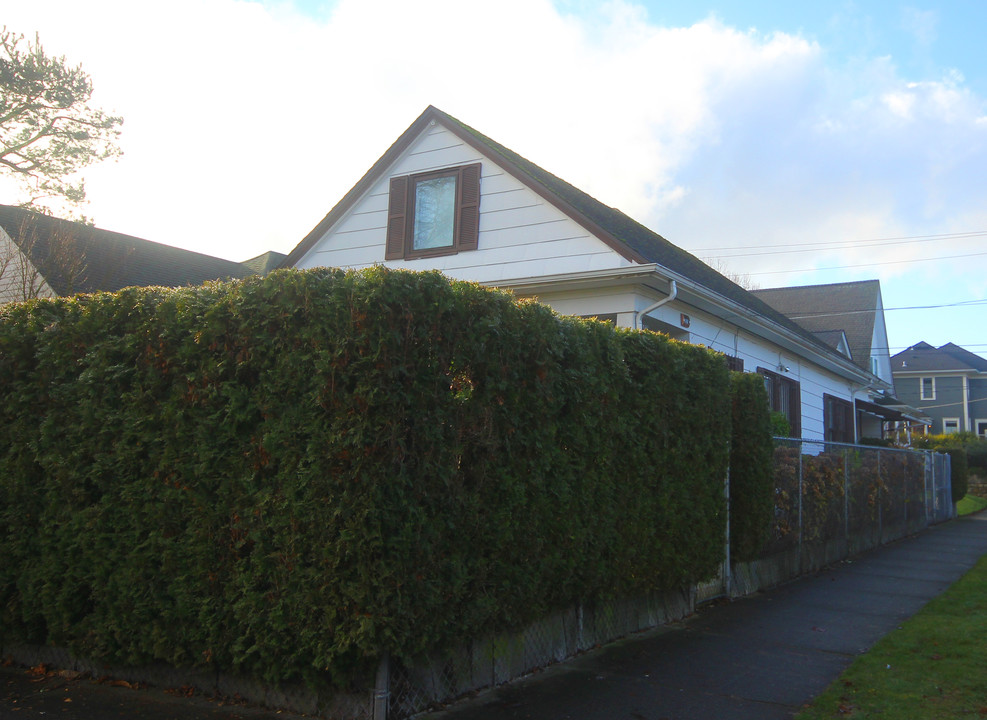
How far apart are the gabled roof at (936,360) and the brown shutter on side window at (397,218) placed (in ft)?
164

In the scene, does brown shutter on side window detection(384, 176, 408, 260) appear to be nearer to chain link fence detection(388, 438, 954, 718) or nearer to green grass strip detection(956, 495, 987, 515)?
chain link fence detection(388, 438, 954, 718)

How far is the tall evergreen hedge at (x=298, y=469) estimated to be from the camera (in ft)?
15.5

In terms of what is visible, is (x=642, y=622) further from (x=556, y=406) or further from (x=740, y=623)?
(x=556, y=406)

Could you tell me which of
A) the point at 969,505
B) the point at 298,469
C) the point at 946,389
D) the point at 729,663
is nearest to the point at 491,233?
the point at 729,663

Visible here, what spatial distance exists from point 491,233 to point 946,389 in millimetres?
52375

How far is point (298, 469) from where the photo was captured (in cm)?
480

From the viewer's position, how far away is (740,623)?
830cm

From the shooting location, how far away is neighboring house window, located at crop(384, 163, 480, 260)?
44.2 feet

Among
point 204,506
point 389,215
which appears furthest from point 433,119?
point 204,506

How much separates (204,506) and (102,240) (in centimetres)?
1776

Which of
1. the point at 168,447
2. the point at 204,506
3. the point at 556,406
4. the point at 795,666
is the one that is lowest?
the point at 795,666

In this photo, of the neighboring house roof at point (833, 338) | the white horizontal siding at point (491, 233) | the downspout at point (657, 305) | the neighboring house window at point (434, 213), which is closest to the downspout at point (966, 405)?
the neighboring house roof at point (833, 338)

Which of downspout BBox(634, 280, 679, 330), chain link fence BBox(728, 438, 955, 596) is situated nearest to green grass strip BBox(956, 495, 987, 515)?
chain link fence BBox(728, 438, 955, 596)

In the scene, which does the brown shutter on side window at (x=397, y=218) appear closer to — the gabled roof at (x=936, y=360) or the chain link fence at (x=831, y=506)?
the chain link fence at (x=831, y=506)
